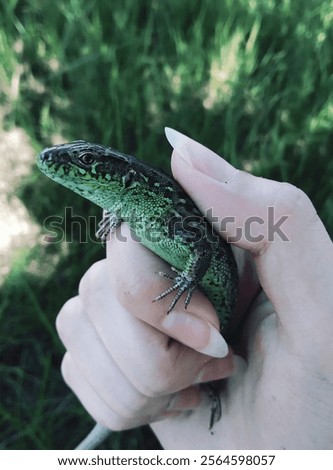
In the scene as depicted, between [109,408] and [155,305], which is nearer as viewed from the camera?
[155,305]

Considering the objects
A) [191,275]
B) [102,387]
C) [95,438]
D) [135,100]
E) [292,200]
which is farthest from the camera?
[135,100]

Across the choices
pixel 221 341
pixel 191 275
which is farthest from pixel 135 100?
pixel 221 341

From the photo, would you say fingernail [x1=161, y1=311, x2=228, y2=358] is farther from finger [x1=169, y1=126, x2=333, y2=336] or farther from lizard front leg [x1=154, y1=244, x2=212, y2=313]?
finger [x1=169, y1=126, x2=333, y2=336]

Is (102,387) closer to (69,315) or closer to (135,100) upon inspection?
(69,315)

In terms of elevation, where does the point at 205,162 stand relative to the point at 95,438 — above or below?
above

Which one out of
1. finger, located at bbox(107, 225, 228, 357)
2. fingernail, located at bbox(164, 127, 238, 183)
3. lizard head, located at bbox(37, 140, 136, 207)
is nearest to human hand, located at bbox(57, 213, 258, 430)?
finger, located at bbox(107, 225, 228, 357)

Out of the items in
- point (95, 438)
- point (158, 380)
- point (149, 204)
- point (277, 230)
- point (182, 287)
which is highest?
point (277, 230)

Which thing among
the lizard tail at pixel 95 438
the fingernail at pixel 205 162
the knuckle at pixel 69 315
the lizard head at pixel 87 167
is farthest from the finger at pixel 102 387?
the fingernail at pixel 205 162

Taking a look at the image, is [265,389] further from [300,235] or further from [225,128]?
[225,128]
